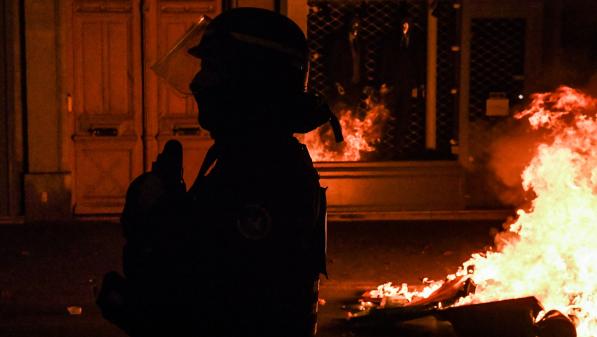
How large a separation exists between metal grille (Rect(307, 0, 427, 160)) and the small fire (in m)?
0.15

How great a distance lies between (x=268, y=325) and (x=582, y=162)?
18.4ft

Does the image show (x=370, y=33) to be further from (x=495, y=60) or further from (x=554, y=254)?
(x=554, y=254)

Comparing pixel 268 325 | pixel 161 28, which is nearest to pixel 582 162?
pixel 268 325

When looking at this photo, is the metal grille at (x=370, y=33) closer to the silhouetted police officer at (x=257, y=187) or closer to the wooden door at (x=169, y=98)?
the wooden door at (x=169, y=98)

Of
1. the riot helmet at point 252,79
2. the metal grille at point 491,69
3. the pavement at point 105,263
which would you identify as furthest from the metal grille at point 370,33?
the riot helmet at point 252,79

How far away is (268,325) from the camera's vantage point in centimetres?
204

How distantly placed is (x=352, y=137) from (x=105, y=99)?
11.5ft

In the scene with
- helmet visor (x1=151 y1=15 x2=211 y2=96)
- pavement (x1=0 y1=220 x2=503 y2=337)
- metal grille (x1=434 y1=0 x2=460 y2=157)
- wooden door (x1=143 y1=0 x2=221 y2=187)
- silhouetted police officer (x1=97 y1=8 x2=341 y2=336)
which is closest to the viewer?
silhouetted police officer (x1=97 y1=8 x2=341 y2=336)

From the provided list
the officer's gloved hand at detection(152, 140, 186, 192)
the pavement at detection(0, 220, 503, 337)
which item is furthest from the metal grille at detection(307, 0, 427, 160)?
the officer's gloved hand at detection(152, 140, 186, 192)

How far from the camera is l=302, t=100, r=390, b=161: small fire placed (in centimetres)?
1166

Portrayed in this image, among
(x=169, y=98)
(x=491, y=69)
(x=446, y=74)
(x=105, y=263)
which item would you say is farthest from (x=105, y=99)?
(x=491, y=69)

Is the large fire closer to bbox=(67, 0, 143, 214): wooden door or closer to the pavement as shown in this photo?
the pavement

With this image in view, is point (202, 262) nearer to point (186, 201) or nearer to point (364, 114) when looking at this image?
point (186, 201)

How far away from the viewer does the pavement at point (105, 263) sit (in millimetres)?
7031
